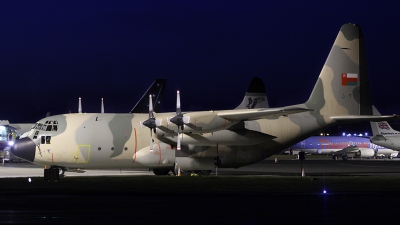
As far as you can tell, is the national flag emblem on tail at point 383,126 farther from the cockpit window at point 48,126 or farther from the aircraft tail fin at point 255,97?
the cockpit window at point 48,126

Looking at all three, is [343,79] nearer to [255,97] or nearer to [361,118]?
[361,118]

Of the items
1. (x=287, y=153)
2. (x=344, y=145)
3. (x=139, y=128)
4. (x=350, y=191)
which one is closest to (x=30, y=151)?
(x=139, y=128)

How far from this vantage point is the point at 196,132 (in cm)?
3198

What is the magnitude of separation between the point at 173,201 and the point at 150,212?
325cm

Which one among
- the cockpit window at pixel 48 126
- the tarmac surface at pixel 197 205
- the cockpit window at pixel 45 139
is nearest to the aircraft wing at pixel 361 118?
the tarmac surface at pixel 197 205

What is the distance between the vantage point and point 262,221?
1414cm

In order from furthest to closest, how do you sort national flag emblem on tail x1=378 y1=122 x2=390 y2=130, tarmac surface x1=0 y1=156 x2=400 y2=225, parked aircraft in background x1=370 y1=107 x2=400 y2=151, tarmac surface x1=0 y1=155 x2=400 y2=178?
national flag emblem on tail x1=378 y1=122 x2=390 y2=130, parked aircraft in background x1=370 y1=107 x2=400 y2=151, tarmac surface x1=0 y1=155 x2=400 y2=178, tarmac surface x1=0 y1=156 x2=400 y2=225

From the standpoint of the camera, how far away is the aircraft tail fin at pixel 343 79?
117 ft

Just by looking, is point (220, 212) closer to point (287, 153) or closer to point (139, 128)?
point (139, 128)

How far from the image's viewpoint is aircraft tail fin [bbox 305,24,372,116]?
117 ft

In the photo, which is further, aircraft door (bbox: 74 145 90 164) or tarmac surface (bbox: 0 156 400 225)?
aircraft door (bbox: 74 145 90 164)

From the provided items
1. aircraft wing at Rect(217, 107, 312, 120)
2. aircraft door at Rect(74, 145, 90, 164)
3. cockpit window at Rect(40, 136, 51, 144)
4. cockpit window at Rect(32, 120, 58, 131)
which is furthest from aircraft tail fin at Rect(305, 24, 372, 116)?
cockpit window at Rect(40, 136, 51, 144)

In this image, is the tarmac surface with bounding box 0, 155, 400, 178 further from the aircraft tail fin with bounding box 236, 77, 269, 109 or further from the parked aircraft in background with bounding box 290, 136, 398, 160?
the parked aircraft in background with bounding box 290, 136, 398, 160

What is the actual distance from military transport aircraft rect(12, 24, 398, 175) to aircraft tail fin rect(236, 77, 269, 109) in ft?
48.8
